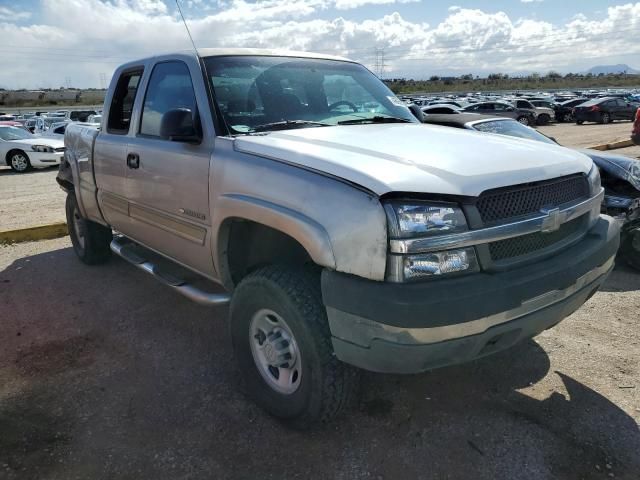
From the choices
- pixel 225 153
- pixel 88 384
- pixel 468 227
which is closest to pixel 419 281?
pixel 468 227

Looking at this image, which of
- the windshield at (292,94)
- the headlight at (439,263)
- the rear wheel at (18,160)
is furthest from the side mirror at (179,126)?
the rear wheel at (18,160)

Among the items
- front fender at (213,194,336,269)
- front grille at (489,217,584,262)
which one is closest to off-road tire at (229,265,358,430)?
front fender at (213,194,336,269)

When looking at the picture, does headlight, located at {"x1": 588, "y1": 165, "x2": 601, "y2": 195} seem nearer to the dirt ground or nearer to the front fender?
the front fender

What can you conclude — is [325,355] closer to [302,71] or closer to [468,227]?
[468,227]

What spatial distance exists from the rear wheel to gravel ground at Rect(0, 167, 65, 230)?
423mm

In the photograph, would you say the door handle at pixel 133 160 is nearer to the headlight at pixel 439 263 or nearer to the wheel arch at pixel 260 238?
the wheel arch at pixel 260 238

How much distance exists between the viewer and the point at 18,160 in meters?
15.1

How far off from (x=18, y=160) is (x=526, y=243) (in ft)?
52.1

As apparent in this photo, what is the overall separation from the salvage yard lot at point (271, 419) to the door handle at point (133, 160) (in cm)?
129

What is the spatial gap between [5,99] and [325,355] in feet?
301

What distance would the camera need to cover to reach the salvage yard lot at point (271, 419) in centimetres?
262

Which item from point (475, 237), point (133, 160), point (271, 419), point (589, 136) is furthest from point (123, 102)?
point (589, 136)

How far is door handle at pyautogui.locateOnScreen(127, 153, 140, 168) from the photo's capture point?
3.96 m

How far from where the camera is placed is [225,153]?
3064 millimetres
